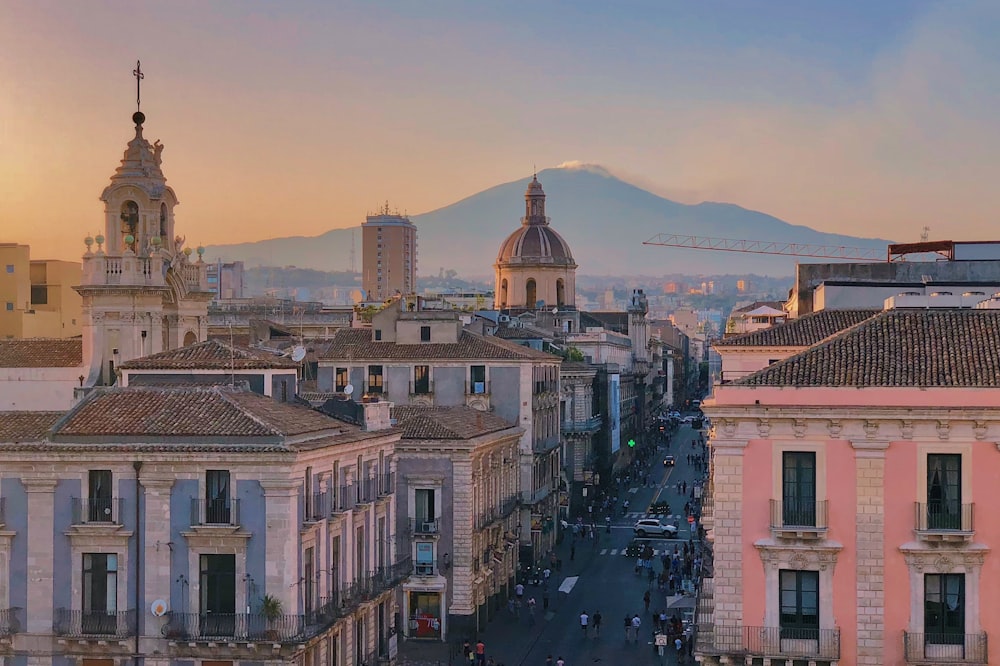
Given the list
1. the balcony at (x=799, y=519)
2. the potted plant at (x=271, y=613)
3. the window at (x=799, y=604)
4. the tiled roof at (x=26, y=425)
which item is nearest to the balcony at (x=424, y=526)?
the tiled roof at (x=26, y=425)

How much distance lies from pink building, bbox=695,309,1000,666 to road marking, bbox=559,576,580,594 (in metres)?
40.3

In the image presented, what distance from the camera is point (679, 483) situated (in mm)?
131250

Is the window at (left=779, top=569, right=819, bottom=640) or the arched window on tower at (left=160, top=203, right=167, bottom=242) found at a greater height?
the arched window on tower at (left=160, top=203, right=167, bottom=242)

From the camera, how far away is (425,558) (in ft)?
231

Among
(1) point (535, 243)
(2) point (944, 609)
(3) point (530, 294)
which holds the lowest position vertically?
(2) point (944, 609)

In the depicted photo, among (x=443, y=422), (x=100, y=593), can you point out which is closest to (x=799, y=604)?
(x=100, y=593)

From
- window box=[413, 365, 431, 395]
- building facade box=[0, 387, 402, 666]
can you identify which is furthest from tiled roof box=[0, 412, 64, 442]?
window box=[413, 365, 431, 395]

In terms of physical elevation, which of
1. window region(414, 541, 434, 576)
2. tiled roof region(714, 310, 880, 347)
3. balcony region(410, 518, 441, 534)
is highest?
tiled roof region(714, 310, 880, 347)

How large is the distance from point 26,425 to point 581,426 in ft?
221

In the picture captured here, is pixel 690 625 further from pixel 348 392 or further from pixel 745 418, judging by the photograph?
pixel 745 418

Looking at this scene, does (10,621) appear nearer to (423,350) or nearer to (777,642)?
(777,642)

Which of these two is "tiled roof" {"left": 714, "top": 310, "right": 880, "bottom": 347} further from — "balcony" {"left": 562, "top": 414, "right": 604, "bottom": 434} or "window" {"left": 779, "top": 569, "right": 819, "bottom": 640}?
"balcony" {"left": 562, "top": 414, "right": 604, "bottom": 434}

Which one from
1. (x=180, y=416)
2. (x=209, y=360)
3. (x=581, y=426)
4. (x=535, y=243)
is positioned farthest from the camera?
(x=535, y=243)

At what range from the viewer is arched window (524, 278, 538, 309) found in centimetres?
16162
